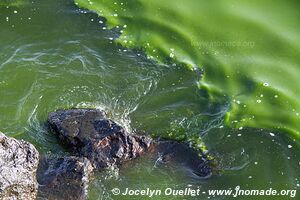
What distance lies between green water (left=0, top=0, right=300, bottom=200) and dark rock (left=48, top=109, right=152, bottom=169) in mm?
199

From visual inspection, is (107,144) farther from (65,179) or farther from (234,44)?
(234,44)

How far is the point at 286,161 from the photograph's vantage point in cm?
775

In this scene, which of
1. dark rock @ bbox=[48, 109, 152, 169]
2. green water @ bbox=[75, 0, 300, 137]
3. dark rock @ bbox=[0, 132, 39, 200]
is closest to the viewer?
dark rock @ bbox=[0, 132, 39, 200]

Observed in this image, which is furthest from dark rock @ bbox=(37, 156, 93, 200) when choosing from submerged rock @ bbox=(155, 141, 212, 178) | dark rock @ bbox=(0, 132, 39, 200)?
submerged rock @ bbox=(155, 141, 212, 178)

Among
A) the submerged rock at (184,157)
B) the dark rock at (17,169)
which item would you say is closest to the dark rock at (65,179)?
the dark rock at (17,169)

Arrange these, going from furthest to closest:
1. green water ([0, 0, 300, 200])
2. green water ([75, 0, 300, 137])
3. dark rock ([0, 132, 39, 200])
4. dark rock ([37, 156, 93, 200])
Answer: green water ([75, 0, 300, 137]), green water ([0, 0, 300, 200]), dark rock ([37, 156, 93, 200]), dark rock ([0, 132, 39, 200])

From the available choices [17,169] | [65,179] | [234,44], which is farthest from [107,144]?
[234,44]

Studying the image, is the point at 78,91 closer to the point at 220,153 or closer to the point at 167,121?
the point at 167,121

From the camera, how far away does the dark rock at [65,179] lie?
7035 mm

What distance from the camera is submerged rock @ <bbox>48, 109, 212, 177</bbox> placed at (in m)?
7.48

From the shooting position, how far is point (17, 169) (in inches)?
272

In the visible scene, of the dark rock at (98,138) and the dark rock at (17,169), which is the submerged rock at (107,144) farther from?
the dark rock at (17,169)

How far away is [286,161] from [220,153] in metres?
1.06

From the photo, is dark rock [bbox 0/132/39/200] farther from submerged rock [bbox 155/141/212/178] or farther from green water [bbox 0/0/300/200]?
submerged rock [bbox 155/141/212/178]
